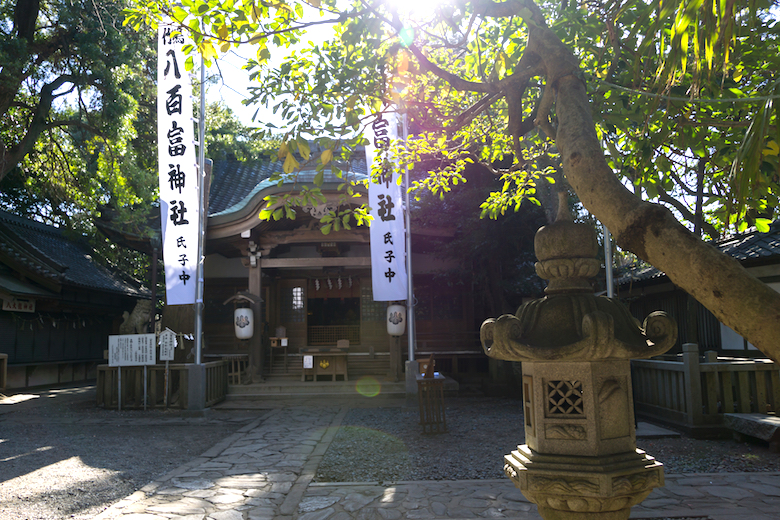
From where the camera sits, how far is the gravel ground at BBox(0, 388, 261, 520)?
525cm

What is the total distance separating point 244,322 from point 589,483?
10.8 meters

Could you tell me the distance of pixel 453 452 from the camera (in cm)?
705

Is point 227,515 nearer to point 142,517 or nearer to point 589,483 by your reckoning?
point 142,517

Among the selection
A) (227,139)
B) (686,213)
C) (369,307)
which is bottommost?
(369,307)

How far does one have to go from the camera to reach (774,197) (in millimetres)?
4379

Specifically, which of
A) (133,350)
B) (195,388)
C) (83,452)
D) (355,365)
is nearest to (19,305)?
(133,350)

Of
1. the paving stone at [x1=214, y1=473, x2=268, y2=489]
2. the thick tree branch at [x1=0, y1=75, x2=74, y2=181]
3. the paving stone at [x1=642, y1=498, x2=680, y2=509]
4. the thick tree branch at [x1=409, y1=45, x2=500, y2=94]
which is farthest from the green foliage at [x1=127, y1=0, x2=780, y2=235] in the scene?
the thick tree branch at [x1=0, y1=75, x2=74, y2=181]

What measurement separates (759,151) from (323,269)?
13889 mm

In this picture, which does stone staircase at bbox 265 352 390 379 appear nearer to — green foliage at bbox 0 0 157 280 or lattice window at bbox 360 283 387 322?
lattice window at bbox 360 283 387 322

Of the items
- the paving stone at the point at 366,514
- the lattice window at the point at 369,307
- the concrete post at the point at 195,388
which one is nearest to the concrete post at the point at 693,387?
the paving stone at the point at 366,514

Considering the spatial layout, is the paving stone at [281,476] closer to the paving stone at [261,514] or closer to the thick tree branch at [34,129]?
the paving stone at [261,514]

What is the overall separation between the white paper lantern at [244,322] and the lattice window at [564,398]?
1048 cm

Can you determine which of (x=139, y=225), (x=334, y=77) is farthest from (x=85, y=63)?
(x=334, y=77)

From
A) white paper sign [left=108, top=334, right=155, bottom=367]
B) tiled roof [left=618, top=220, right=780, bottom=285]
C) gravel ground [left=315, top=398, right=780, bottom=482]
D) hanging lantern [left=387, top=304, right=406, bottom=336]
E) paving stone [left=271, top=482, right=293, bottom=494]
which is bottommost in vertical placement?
gravel ground [left=315, top=398, right=780, bottom=482]
